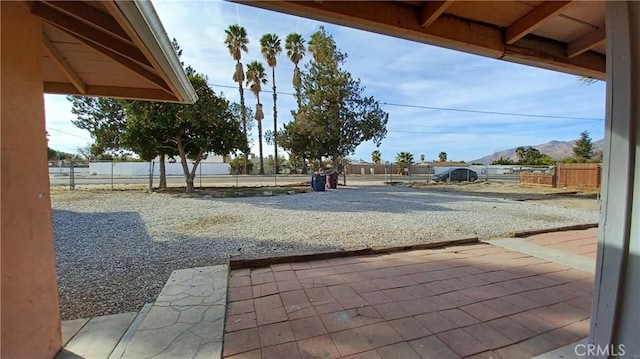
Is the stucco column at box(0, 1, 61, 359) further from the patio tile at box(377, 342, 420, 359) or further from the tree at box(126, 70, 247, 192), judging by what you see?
the tree at box(126, 70, 247, 192)

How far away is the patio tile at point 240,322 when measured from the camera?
2.31 meters

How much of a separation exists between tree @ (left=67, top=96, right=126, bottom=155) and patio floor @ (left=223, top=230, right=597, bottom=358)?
15.5 meters

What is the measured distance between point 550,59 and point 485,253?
8.63ft

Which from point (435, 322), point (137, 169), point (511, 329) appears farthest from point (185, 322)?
point (137, 169)

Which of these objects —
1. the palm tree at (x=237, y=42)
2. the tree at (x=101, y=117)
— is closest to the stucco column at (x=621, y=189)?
the tree at (x=101, y=117)

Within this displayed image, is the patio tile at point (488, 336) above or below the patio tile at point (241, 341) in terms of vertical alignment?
above

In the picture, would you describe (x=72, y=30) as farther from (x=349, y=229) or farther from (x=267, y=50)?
(x=267, y=50)

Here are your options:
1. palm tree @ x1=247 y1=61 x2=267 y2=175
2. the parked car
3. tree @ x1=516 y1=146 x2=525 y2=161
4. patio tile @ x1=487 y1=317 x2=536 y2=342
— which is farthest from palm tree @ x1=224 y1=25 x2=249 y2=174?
tree @ x1=516 y1=146 x2=525 y2=161

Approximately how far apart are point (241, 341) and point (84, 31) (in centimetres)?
240

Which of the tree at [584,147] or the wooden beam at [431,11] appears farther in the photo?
the tree at [584,147]

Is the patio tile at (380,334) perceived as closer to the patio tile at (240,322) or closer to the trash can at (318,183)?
the patio tile at (240,322)

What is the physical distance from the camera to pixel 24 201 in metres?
1.68

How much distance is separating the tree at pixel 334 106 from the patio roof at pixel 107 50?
47.9 ft

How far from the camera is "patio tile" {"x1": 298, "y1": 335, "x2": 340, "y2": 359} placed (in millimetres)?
1962
